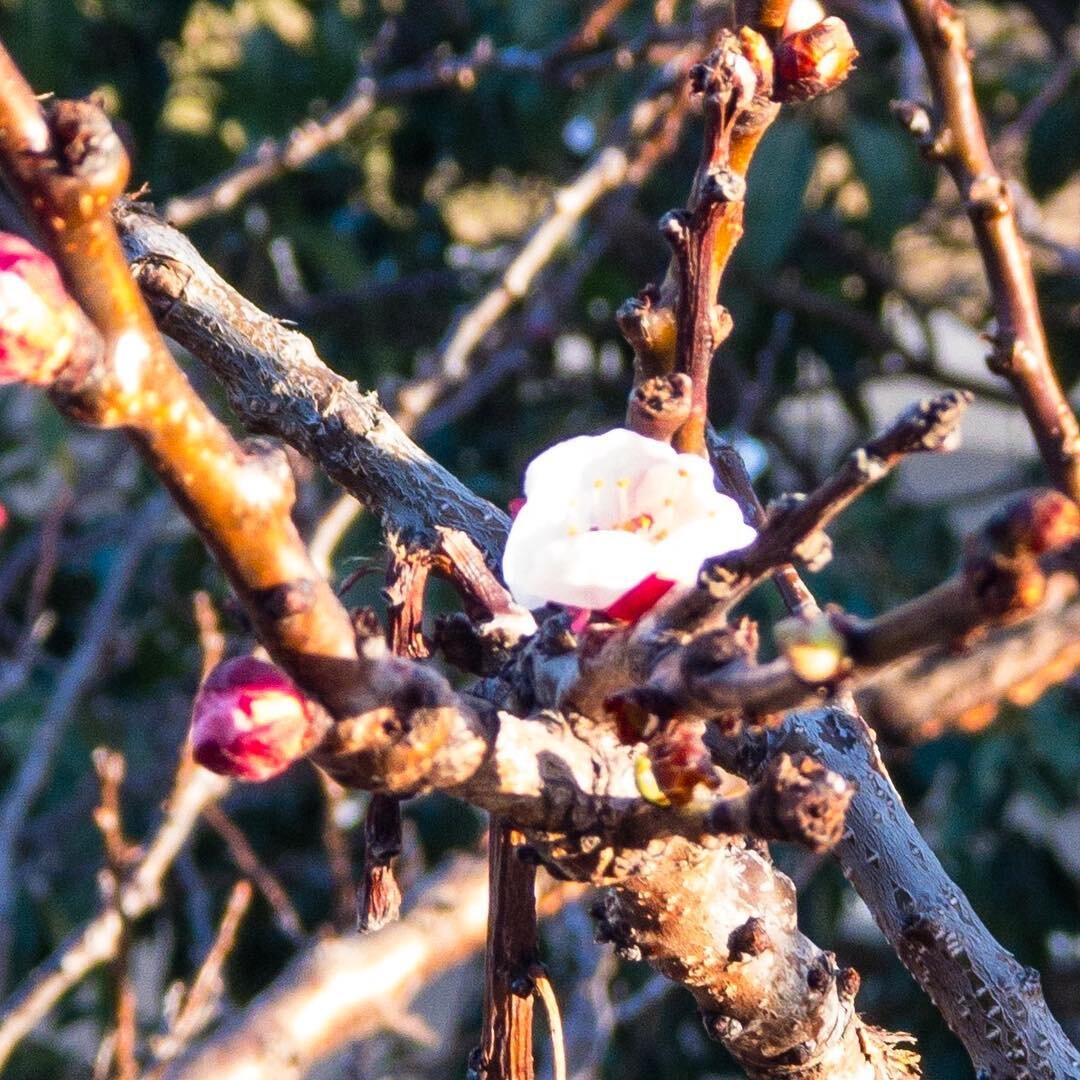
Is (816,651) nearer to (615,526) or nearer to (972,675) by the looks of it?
(972,675)

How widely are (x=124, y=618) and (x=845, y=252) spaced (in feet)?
5.14

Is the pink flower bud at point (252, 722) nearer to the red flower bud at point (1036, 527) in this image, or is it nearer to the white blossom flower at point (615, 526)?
the white blossom flower at point (615, 526)

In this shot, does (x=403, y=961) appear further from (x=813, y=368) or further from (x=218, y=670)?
(x=813, y=368)

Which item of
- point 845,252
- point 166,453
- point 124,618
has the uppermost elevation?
point 166,453

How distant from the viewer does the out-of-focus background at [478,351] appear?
100 inches

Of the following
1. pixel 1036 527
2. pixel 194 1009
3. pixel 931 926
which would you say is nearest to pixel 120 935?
pixel 194 1009

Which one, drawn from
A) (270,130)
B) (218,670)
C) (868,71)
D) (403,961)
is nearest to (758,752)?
(218,670)

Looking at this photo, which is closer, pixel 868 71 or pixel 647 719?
pixel 647 719

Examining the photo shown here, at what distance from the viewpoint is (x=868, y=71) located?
10.2 ft

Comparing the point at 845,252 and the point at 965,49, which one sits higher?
the point at 965,49

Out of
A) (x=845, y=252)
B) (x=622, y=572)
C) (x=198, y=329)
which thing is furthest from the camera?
(x=845, y=252)

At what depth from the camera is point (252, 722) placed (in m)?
0.53

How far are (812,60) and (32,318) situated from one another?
433mm

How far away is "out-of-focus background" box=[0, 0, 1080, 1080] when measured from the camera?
2541 mm
